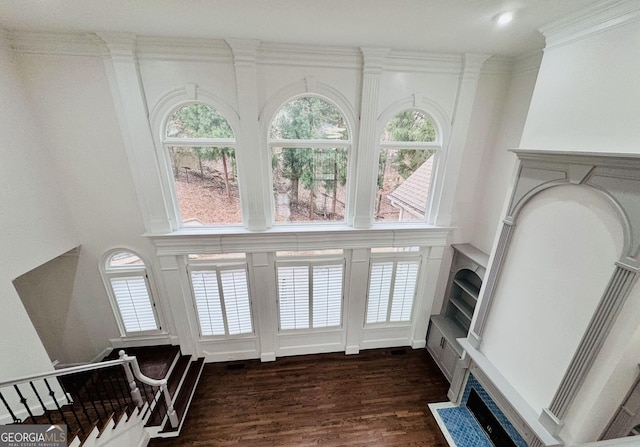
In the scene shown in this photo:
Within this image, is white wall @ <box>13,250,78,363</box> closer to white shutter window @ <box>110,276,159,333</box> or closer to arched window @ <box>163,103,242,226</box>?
white shutter window @ <box>110,276,159,333</box>

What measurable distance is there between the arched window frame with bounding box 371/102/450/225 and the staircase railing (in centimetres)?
389

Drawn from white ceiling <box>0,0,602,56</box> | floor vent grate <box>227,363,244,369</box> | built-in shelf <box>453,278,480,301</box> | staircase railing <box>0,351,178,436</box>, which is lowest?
floor vent grate <box>227,363,244,369</box>

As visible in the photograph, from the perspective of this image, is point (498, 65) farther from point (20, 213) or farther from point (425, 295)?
point (20, 213)

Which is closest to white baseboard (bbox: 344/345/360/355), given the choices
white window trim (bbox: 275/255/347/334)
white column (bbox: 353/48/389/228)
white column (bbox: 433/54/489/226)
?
white window trim (bbox: 275/255/347/334)

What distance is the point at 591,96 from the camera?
2.04 meters

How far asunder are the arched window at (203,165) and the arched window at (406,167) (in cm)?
227

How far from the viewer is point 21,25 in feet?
8.27

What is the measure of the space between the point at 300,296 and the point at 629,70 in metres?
4.29

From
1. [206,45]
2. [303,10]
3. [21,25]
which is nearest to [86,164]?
[21,25]

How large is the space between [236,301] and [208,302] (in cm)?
46

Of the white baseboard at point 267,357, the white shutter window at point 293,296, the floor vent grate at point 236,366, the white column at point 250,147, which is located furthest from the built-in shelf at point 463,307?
the floor vent grate at point 236,366

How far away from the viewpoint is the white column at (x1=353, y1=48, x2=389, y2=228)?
3.14m

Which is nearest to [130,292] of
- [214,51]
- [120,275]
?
[120,275]

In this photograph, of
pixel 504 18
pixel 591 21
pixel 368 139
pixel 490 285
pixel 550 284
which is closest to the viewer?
pixel 591 21
